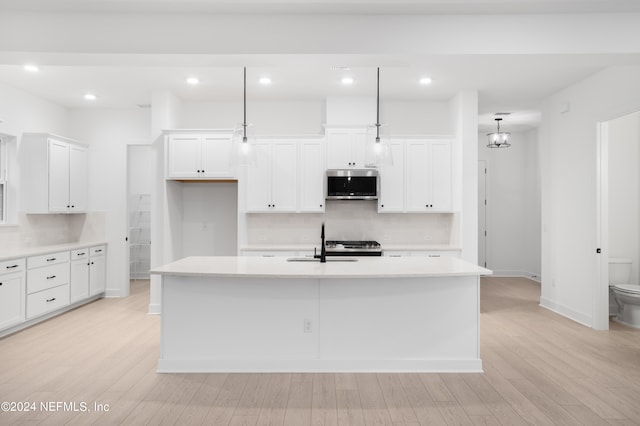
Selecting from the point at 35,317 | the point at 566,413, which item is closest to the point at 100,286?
the point at 35,317

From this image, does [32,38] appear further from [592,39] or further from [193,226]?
[592,39]

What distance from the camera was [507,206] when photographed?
8.58 meters

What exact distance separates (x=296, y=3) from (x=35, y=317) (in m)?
4.64

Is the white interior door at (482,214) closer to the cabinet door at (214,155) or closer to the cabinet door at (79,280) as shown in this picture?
the cabinet door at (214,155)

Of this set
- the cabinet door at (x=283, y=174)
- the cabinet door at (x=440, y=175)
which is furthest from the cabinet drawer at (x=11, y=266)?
the cabinet door at (x=440, y=175)

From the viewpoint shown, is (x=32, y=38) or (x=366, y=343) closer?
(x=32, y=38)

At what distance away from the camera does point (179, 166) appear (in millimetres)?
5703

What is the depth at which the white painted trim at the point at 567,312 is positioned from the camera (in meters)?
5.07

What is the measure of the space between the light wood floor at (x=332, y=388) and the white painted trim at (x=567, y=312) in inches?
16.3

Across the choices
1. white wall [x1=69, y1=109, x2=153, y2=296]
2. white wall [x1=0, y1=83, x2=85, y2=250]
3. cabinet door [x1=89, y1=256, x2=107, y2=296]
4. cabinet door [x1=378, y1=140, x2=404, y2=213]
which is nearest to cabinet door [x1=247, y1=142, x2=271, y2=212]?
cabinet door [x1=378, y1=140, x2=404, y2=213]

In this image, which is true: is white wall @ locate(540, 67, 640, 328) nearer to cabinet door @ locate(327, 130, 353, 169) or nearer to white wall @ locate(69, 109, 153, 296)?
cabinet door @ locate(327, 130, 353, 169)

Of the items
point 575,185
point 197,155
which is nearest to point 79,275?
point 197,155

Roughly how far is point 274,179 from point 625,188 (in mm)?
4682

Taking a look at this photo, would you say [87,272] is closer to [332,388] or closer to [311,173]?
[311,173]
